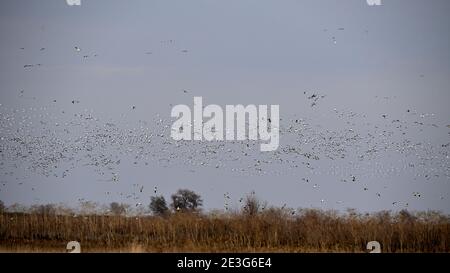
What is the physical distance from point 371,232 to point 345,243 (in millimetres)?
799

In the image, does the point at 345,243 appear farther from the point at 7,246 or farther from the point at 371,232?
the point at 7,246

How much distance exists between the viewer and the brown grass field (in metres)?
22.9

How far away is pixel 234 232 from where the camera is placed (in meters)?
24.4

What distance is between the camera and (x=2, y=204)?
27438 mm

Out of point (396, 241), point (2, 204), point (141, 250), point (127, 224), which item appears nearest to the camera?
point (141, 250)

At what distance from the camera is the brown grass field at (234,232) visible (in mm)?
22922

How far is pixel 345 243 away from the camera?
23484 mm
